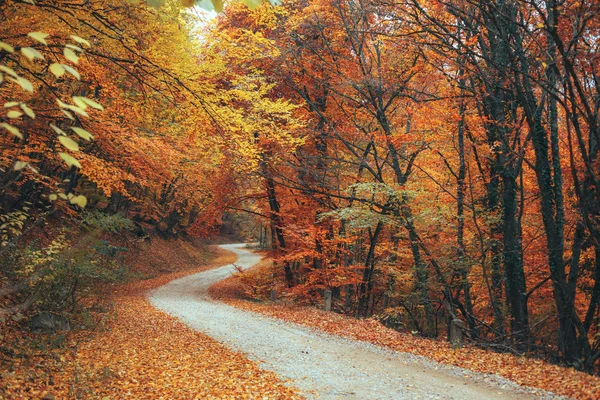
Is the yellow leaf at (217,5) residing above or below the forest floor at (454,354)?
above

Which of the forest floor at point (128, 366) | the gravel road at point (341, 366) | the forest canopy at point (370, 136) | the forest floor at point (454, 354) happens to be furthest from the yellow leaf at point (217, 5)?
the forest floor at point (454, 354)

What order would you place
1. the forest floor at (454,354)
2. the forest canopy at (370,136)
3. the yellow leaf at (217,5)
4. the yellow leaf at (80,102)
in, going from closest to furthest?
the yellow leaf at (80,102), the yellow leaf at (217,5), the forest floor at (454,354), the forest canopy at (370,136)

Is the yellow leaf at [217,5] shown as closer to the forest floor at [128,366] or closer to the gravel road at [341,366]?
the forest floor at [128,366]

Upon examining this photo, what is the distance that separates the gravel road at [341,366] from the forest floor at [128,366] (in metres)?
0.50

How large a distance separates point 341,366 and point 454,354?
2.64 meters

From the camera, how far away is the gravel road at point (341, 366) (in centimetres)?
632

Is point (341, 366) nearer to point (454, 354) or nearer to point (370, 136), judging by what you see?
point (454, 354)

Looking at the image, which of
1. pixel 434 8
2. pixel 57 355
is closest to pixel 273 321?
pixel 57 355

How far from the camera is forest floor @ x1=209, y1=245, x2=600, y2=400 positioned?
6.64 m

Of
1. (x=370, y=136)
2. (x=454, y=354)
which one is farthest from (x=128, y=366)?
(x=370, y=136)

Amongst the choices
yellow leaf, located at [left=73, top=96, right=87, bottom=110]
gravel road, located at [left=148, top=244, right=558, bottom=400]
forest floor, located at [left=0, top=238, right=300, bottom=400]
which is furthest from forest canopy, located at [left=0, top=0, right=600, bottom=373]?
gravel road, located at [left=148, top=244, right=558, bottom=400]

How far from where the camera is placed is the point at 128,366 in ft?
21.8

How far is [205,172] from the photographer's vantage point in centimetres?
1992

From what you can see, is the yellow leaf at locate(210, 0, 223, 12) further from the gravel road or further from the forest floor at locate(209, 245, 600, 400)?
the forest floor at locate(209, 245, 600, 400)
